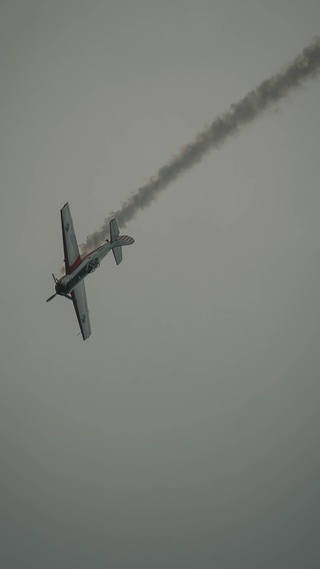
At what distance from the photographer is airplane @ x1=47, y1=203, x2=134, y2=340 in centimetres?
4606

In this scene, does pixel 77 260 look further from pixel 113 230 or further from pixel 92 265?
pixel 113 230

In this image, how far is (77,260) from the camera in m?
48.6

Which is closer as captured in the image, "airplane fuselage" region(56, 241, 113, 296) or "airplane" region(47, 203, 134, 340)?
"airplane fuselage" region(56, 241, 113, 296)

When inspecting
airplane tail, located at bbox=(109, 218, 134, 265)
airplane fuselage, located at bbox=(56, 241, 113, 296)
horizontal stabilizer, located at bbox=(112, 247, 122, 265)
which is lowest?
airplane fuselage, located at bbox=(56, 241, 113, 296)

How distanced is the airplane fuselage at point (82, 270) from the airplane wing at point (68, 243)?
789 mm

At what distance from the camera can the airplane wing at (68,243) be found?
47.6 m

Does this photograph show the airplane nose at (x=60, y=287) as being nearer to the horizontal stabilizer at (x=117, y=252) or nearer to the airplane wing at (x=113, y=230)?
the horizontal stabilizer at (x=117, y=252)

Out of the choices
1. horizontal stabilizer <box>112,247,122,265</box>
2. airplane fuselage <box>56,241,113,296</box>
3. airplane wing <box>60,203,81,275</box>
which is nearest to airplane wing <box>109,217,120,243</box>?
airplane fuselage <box>56,241,113,296</box>

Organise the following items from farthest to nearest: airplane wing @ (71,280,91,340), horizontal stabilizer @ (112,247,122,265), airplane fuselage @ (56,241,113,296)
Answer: airplane wing @ (71,280,91,340) < horizontal stabilizer @ (112,247,122,265) < airplane fuselage @ (56,241,113,296)

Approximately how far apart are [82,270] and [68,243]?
139 inches

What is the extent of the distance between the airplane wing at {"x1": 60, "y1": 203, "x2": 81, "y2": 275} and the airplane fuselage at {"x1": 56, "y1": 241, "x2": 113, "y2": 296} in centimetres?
79

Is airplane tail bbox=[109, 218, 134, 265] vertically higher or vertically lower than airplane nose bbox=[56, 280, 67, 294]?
higher

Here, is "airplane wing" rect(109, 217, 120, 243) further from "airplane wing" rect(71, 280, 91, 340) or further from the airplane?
"airplane wing" rect(71, 280, 91, 340)

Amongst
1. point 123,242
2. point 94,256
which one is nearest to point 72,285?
point 94,256
